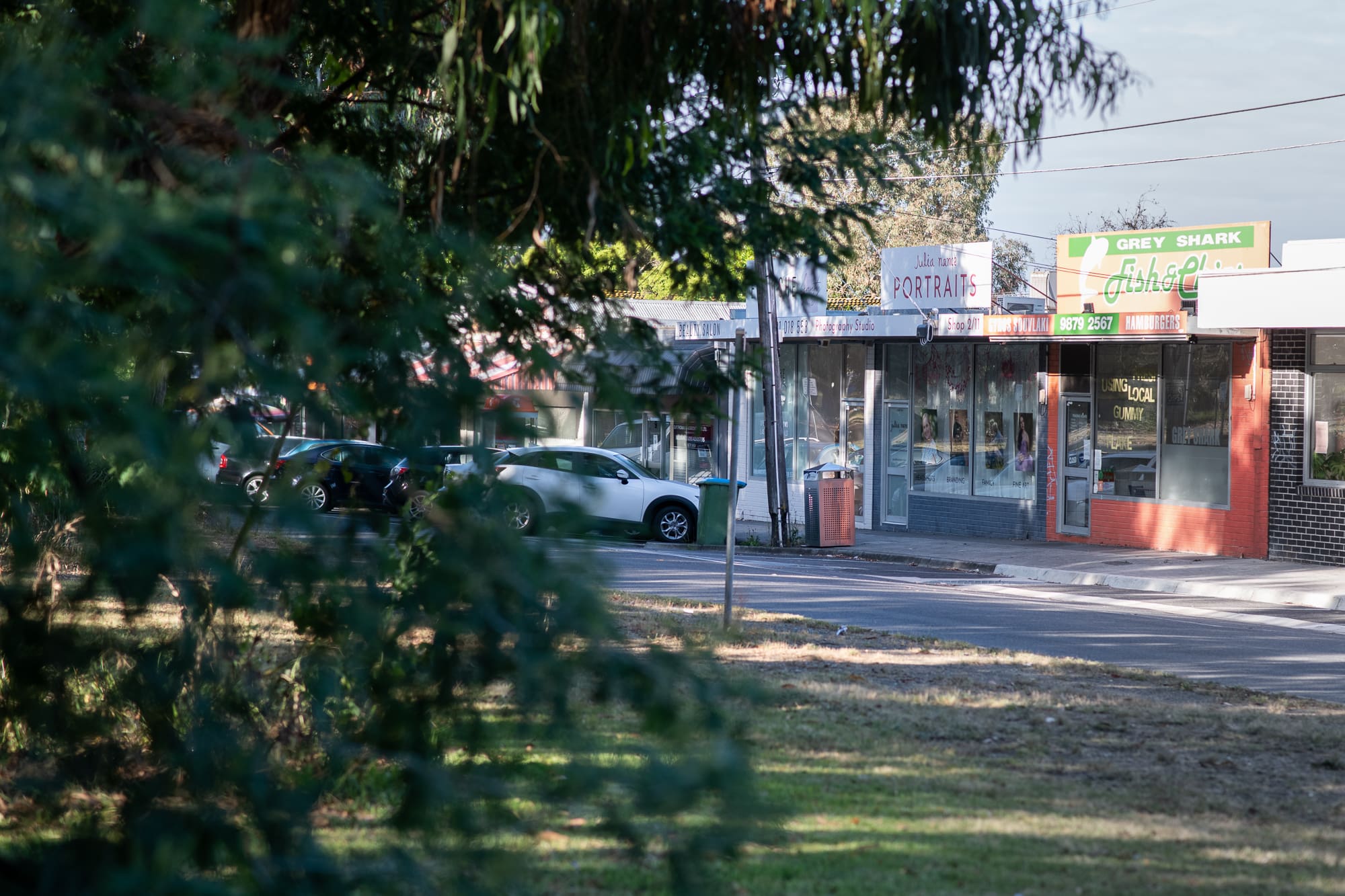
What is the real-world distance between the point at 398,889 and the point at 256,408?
0.83m

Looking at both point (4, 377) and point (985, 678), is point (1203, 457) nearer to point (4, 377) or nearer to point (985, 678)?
point (985, 678)

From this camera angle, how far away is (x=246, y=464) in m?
2.11

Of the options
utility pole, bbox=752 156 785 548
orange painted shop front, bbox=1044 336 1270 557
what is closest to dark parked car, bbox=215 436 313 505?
utility pole, bbox=752 156 785 548

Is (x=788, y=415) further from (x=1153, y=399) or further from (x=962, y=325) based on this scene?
(x=1153, y=399)

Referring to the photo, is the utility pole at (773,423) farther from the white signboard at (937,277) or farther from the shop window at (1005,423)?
the shop window at (1005,423)

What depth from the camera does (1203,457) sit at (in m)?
20.1

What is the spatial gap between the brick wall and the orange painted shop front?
0.13m

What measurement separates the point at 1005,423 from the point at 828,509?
418 centimetres

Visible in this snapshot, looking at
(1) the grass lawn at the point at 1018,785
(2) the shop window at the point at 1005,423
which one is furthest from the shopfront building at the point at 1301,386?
(1) the grass lawn at the point at 1018,785

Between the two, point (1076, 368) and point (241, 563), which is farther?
point (1076, 368)

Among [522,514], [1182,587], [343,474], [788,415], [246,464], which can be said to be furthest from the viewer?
[788,415]

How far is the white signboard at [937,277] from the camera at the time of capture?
23.1 meters

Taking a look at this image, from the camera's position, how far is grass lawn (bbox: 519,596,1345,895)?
4.93m

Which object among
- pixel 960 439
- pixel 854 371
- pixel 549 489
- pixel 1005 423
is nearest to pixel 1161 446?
pixel 1005 423
